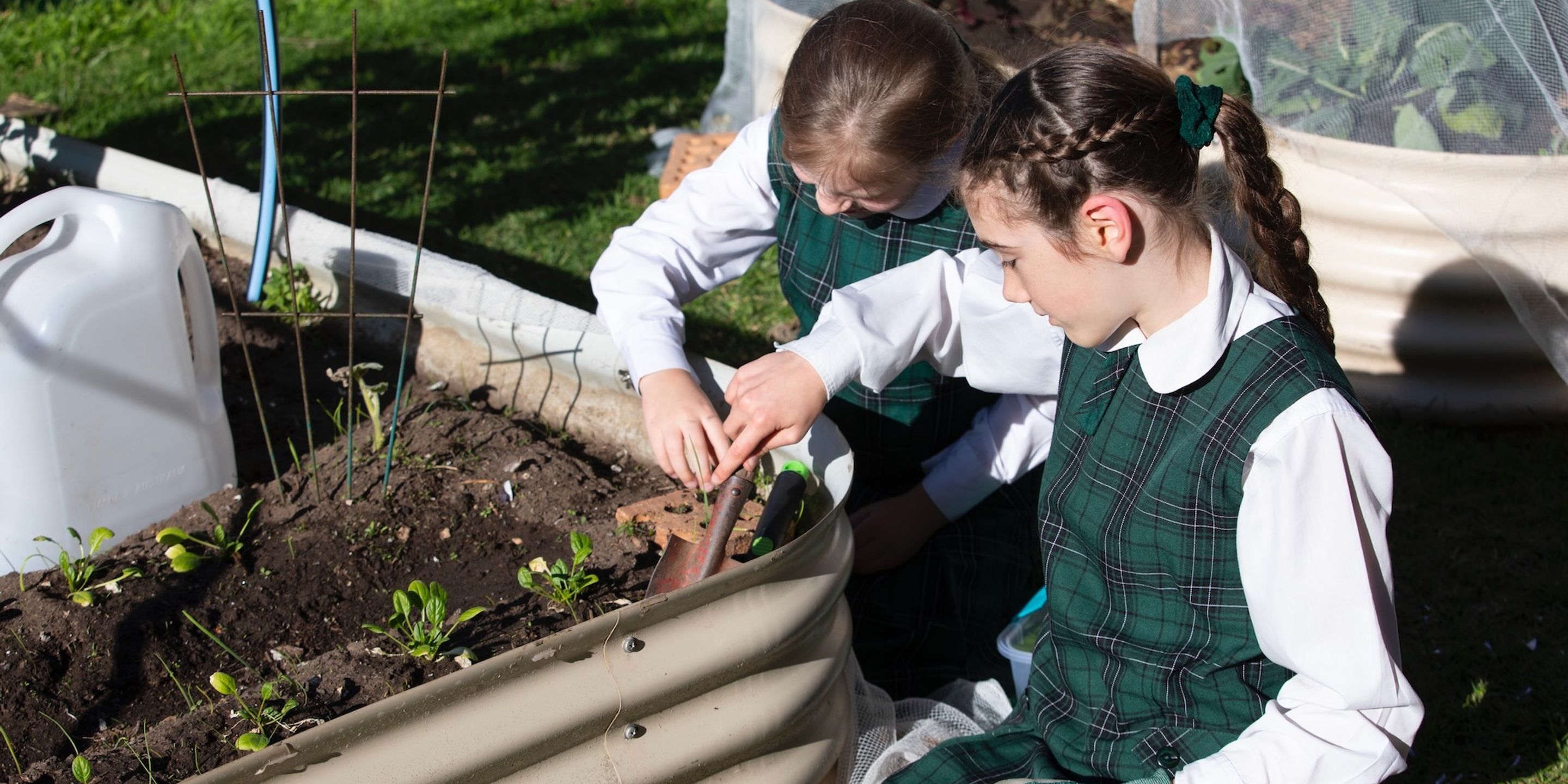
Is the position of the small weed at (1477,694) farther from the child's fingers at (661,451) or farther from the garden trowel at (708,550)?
the child's fingers at (661,451)

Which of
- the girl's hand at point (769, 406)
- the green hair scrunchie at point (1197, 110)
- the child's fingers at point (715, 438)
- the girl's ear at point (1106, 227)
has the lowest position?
the child's fingers at point (715, 438)

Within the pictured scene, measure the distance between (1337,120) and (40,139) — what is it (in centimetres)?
324

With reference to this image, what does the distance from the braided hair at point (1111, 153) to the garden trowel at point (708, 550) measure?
0.49 m

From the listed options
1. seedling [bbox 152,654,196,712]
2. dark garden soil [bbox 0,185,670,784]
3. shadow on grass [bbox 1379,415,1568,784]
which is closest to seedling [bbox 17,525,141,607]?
dark garden soil [bbox 0,185,670,784]

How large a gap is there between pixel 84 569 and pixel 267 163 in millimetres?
795

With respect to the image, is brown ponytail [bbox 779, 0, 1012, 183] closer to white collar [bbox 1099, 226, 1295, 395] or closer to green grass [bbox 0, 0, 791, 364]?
white collar [bbox 1099, 226, 1295, 395]

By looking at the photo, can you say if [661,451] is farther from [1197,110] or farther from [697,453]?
[1197,110]

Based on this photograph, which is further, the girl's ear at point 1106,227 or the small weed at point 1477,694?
the small weed at point 1477,694

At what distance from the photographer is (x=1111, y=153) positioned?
1.39m

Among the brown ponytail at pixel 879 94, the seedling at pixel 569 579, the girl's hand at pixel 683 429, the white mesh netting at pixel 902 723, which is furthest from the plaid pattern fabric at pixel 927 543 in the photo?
the seedling at pixel 569 579

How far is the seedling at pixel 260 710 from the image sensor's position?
1.38 meters

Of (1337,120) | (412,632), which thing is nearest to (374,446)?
(412,632)

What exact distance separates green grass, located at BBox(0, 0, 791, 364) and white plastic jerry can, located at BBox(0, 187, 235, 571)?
1471 millimetres

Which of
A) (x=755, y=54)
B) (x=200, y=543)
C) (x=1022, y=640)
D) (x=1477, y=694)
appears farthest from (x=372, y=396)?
(x=755, y=54)
